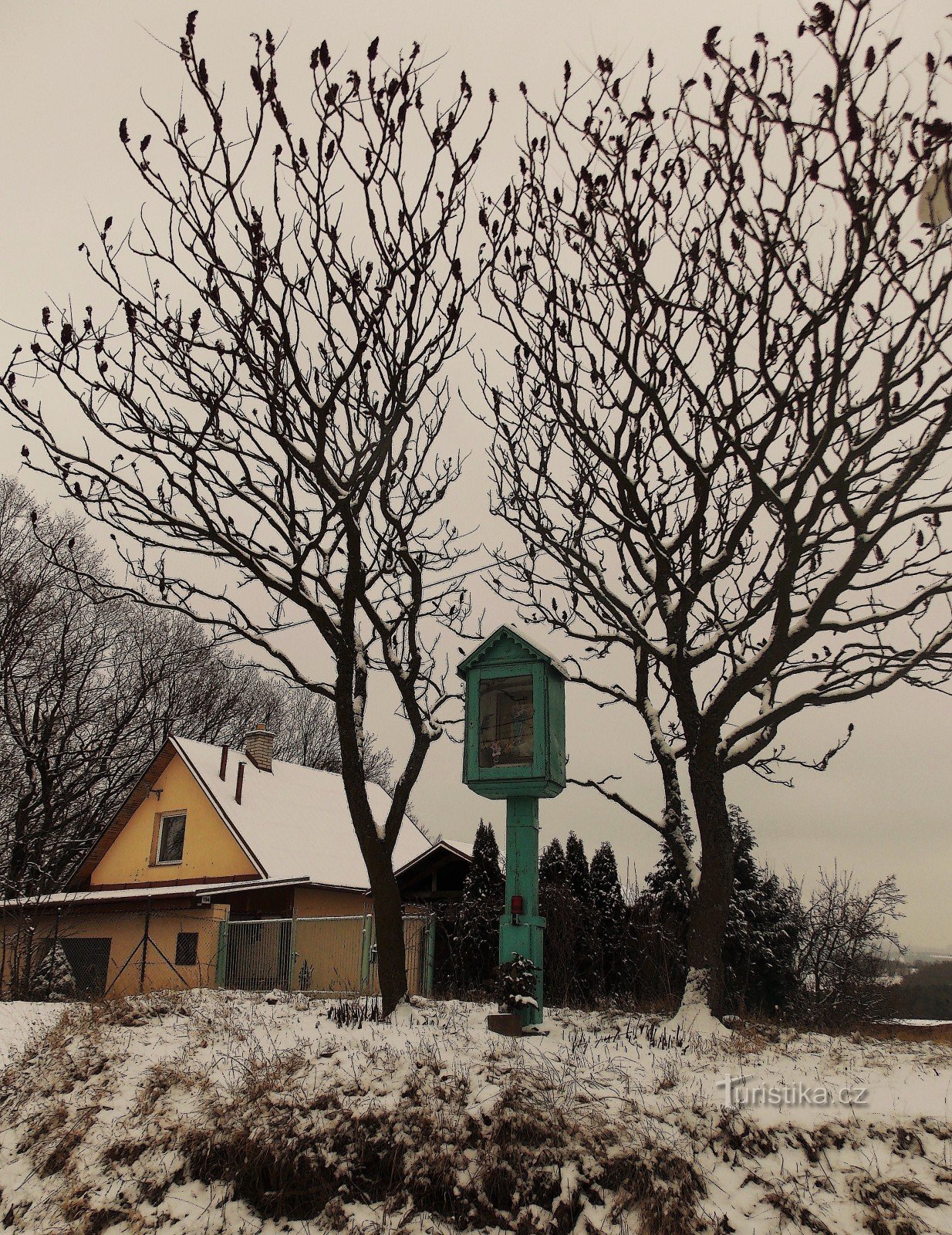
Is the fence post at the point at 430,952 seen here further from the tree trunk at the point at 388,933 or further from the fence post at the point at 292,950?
the tree trunk at the point at 388,933

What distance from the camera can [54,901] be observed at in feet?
71.2

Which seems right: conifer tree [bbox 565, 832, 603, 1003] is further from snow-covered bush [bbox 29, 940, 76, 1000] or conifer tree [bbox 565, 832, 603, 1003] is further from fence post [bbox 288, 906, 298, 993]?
snow-covered bush [bbox 29, 940, 76, 1000]

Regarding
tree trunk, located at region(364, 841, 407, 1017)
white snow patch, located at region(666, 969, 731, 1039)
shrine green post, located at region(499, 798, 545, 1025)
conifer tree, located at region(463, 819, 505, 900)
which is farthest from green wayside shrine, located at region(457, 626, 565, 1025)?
conifer tree, located at region(463, 819, 505, 900)

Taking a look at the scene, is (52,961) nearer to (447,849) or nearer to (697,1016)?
(447,849)

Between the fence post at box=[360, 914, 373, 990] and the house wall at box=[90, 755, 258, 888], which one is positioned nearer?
the fence post at box=[360, 914, 373, 990]

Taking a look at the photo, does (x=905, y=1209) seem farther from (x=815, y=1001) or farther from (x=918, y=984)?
(x=918, y=984)

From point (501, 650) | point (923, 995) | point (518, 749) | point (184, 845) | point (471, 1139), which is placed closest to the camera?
point (471, 1139)

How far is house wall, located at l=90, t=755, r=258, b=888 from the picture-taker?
20969 mm

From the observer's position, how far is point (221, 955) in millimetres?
18734

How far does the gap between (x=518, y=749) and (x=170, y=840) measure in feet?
53.5

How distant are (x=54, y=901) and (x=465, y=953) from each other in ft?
34.8

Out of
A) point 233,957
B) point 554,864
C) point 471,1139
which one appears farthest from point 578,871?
point 471,1139

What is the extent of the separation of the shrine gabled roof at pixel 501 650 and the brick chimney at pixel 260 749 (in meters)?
16.6

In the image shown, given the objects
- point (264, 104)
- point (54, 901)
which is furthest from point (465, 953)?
point (264, 104)
